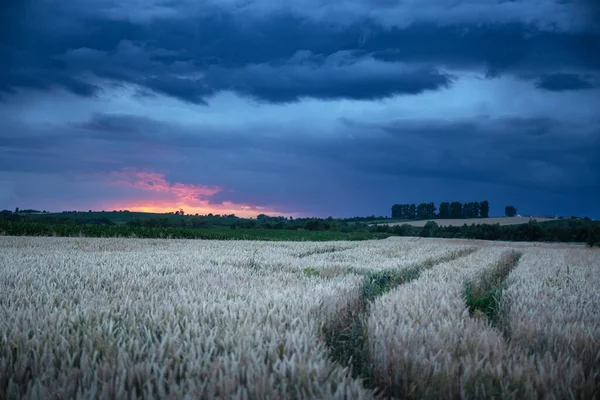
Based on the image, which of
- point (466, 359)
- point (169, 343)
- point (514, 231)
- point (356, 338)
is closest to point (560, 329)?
point (466, 359)

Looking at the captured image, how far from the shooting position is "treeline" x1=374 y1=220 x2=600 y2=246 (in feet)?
167

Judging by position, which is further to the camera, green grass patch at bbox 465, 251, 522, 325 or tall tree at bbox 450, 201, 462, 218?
tall tree at bbox 450, 201, 462, 218

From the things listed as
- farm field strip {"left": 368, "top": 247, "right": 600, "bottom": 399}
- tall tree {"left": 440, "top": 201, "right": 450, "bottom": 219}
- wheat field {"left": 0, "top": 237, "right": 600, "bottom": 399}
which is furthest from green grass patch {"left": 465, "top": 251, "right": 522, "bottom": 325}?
tall tree {"left": 440, "top": 201, "right": 450, "bottom": 219}

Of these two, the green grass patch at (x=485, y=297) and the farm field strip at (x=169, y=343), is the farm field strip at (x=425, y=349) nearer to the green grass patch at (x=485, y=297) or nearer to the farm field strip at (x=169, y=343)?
the farm field strip at (x=169, y=343)

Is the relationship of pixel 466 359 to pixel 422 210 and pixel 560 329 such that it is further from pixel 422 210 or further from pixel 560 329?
pixel 422 210

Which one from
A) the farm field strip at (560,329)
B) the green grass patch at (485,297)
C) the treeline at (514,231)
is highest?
the farm field strip at (560,329)

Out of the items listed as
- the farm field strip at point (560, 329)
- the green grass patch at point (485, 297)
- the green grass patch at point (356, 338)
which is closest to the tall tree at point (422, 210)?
the green grass patch at point (485, 297)

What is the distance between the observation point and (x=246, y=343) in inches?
118

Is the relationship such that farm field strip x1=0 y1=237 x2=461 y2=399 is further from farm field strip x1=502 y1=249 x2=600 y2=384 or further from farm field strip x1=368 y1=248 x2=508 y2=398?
farm field strip x1=502 y1=249 x2=600 y2=384

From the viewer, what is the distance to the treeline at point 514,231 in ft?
167

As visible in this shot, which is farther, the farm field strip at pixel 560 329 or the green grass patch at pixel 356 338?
the green grass patch at pixel 356 338

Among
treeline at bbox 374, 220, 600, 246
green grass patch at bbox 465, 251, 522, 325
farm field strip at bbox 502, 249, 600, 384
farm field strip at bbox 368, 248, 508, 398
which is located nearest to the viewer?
farm field strip at bbox 368, 248, 508, 398

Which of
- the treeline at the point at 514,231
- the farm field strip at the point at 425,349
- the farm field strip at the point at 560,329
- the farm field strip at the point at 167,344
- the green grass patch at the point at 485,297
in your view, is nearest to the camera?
the farm field strip at the point at 167,344

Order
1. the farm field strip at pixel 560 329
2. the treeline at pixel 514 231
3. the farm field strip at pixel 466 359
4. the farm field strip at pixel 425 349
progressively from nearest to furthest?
the farm field strip at pixel 466 359, the farm field strip at pixel 425 349, the farm field strip at pixel 560 329, the treeline at pixel 514 231
